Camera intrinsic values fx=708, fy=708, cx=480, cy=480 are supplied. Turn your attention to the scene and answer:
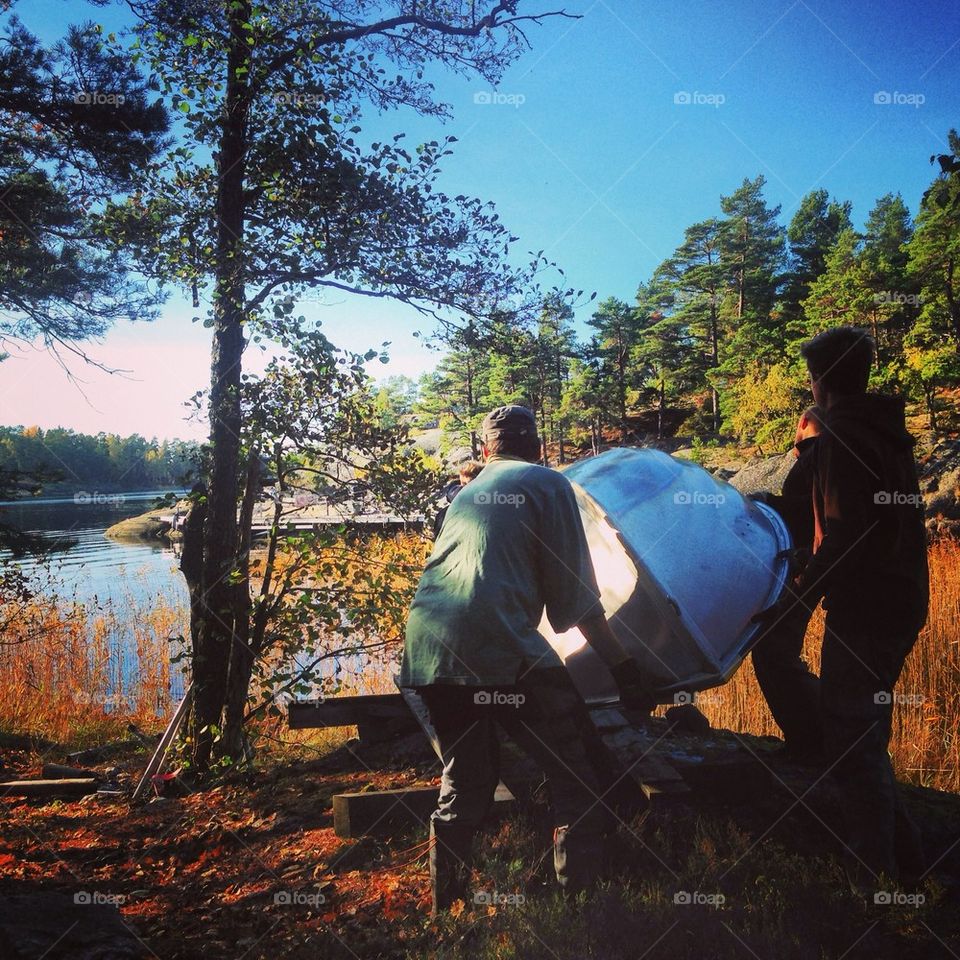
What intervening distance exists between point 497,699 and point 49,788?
4.70m

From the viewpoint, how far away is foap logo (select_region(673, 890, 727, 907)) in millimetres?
2805

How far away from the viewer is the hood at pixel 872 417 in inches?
116

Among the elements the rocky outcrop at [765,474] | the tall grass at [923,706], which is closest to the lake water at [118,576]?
the tall grass at [923,706]

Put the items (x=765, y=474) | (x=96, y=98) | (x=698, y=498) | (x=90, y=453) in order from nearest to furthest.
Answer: (x=698, y=498)
(x=96, y=98)
(x=765, y=474)
(x=90, y=453)

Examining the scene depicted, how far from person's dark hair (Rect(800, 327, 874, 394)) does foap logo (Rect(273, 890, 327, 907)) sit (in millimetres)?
3189

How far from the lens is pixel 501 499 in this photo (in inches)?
107

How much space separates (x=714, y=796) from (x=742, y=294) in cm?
4740

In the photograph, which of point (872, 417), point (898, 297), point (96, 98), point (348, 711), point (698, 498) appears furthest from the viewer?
point (898, 297)

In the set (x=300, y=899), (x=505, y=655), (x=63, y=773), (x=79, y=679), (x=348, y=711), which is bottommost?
(x=79, y=679)

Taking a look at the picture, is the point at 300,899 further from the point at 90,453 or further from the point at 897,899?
the point at 90,453

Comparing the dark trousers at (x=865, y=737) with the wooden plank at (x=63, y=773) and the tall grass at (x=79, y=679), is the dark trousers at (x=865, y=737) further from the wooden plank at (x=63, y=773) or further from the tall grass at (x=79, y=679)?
the tall grass at (x=79, y=679)

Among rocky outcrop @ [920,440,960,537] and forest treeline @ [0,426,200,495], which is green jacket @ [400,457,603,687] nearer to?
rocky outcrop @ [920,440,960,537]

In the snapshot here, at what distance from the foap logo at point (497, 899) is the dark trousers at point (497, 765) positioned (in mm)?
119

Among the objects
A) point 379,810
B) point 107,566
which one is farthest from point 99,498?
point 107,566
